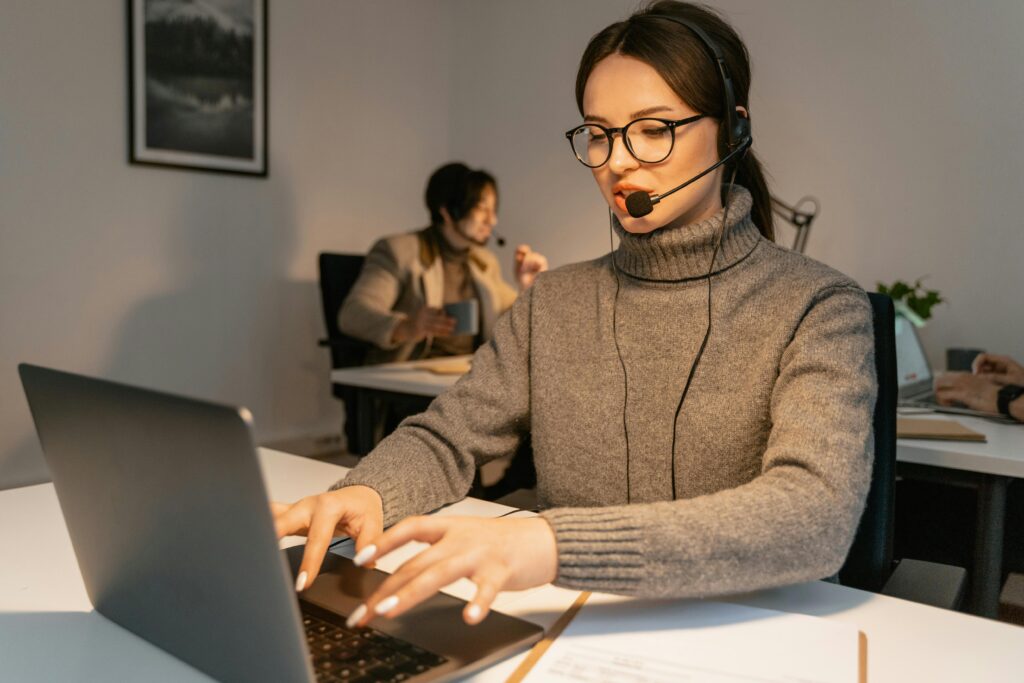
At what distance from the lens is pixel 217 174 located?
3537 millimetres

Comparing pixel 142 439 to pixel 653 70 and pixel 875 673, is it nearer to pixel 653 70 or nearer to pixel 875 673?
pixel 875 673

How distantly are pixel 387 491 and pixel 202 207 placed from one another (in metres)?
2.86

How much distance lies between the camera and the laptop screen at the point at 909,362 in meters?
2.10

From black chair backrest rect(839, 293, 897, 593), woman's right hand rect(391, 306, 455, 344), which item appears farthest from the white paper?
woman's right hand rect(391, 306, 455, 344)

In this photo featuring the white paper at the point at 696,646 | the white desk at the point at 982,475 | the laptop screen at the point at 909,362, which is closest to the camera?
the white paper at the point at 696,646

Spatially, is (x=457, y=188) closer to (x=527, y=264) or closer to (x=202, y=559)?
(x=527, y=264)

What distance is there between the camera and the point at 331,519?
2.72 ft

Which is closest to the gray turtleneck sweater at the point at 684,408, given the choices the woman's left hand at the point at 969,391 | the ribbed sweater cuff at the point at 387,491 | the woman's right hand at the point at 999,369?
the ribbed sweater cuff at the point at 387,491

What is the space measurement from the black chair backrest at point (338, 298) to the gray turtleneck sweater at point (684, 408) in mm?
1875

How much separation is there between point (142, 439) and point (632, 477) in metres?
0.62

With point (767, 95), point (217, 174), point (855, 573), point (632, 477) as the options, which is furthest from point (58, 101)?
point (855, 573)

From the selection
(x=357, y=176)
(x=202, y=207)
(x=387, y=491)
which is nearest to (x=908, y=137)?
(x=357, y=176)

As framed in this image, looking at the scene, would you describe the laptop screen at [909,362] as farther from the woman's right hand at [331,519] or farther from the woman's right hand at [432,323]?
the woman's right hand at [331,519]

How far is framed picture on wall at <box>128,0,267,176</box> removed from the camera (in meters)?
3.26
